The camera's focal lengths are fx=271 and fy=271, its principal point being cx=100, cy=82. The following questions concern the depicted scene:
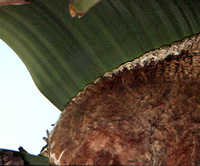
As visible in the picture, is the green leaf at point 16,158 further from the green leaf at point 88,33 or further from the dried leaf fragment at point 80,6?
the dried leaf fragment at point 80,6

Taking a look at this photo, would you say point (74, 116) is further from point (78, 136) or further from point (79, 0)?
point (79, 0)

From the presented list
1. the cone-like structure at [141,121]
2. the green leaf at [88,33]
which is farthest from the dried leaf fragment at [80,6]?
the cone-like structure at [141,121]

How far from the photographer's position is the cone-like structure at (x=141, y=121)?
532 millimetres

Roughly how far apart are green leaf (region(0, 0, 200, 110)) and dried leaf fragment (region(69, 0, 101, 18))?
0.12 ft

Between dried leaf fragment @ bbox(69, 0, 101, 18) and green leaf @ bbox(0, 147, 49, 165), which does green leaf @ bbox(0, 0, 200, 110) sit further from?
green leaf @ bbox(0, 147, 49, 165)

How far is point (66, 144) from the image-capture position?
570 mm

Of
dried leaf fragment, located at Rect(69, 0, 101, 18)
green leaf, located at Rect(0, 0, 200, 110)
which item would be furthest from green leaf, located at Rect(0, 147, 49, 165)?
dried leaf fragment, located at Rect(69, 0, 101, 18)

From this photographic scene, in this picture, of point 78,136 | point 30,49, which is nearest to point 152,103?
point 78,136

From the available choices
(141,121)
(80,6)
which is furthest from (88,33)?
(141,121)

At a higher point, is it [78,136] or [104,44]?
[104,44]

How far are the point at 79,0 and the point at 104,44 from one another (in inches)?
6.4

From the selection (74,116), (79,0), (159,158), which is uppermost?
(79,0)

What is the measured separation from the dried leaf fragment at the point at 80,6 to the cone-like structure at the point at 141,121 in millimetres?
182

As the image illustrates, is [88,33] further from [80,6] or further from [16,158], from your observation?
[16,158]
